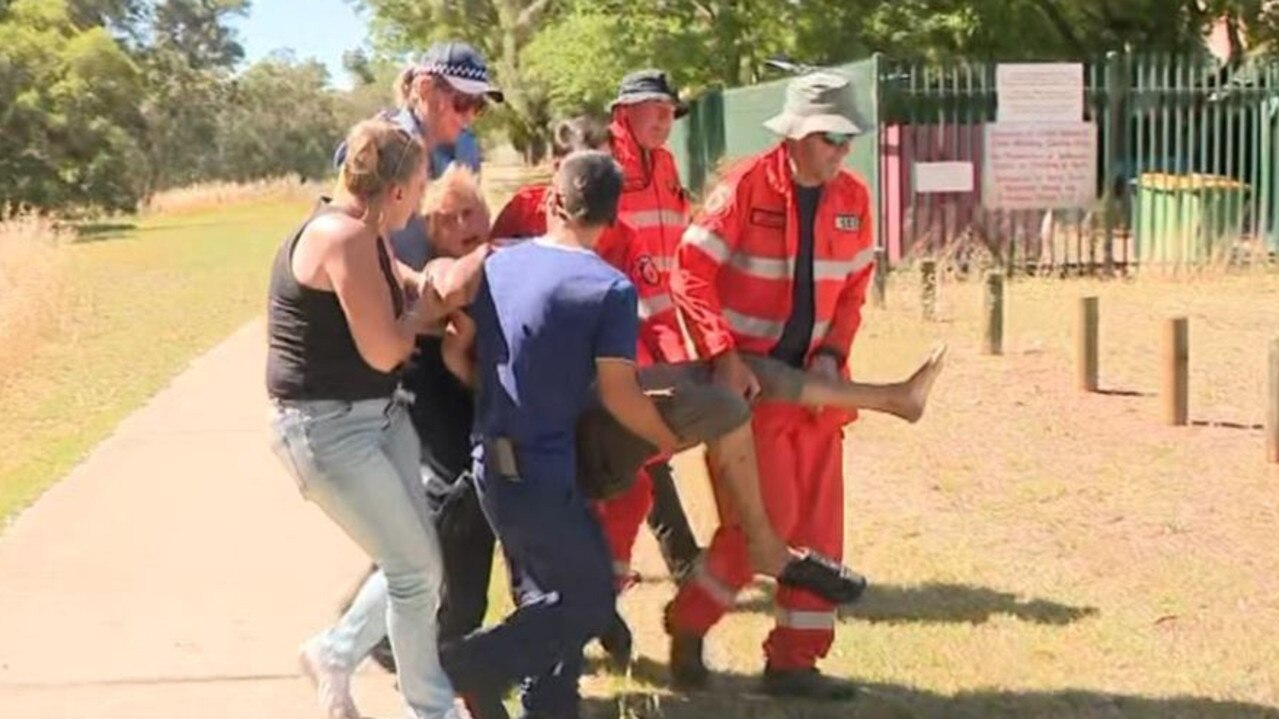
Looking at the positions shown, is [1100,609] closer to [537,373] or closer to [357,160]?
[537,373]

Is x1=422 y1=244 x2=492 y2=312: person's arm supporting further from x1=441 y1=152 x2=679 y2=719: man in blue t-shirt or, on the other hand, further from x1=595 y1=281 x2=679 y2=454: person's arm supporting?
x1=595 y1=281 x2=679 y2=454: person's arm supporting

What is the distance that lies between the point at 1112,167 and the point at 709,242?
15.6 m

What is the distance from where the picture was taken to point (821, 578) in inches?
232

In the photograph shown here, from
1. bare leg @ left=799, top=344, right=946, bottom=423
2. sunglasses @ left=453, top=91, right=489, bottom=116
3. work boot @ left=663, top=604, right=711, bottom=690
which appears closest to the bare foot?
bare leg @ left=799, top=344, right=946, bottom=423

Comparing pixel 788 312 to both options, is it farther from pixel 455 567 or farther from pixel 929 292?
pixel 929 292

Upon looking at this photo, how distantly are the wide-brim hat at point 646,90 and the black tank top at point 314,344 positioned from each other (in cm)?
181

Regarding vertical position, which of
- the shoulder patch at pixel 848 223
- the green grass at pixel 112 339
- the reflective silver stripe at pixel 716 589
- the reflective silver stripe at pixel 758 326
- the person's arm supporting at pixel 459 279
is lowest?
the green grass at pixel 112 339

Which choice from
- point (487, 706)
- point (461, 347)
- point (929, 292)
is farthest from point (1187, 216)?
point (487, 706)

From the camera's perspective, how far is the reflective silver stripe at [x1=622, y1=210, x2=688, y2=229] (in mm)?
6969

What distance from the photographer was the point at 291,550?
334 inches

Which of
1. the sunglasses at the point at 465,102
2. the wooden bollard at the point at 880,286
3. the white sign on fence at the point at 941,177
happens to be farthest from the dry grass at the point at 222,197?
the sunglasses at the point at 465,102

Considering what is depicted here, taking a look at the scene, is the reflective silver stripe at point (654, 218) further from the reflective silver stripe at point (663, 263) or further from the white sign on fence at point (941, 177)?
the white sign on fence at point (941, 177)

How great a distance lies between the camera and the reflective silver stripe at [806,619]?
6074 millimetres

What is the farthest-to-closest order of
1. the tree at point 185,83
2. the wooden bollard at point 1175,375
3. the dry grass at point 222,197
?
the tree at point 185,83 < the dry grass at point 222,197 < the wooden bollard at point 1175,375
